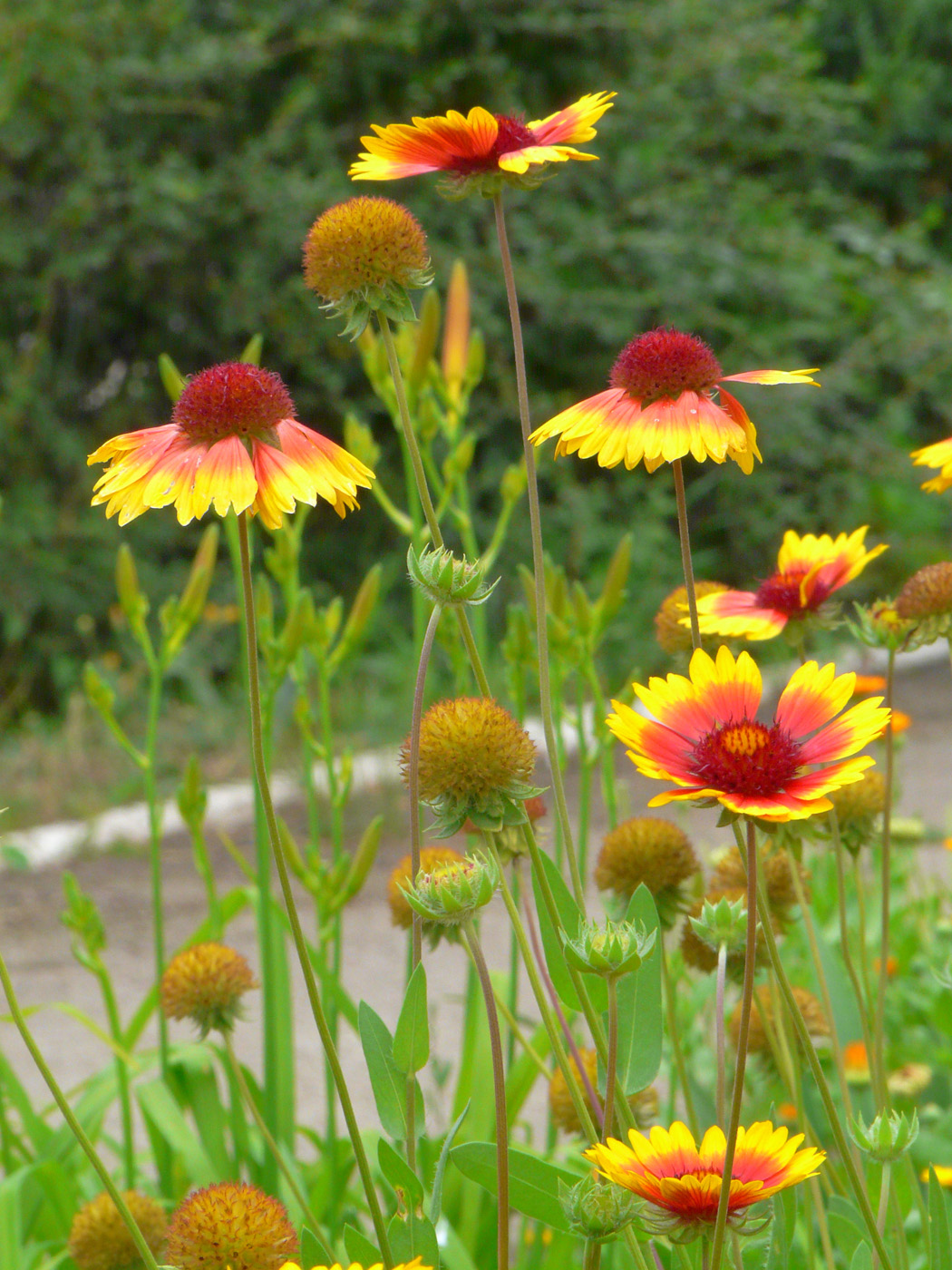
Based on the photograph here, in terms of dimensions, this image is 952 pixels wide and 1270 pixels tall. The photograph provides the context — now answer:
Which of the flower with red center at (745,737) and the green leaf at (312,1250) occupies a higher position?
the flower with red center at (745,737)

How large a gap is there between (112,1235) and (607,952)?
662mm

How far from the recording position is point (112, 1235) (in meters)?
1.14

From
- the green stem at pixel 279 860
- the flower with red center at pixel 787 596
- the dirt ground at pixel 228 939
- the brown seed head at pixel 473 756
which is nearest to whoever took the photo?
the green stem at pixel 279 860

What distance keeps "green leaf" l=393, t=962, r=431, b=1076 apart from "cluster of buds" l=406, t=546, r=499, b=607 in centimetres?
22

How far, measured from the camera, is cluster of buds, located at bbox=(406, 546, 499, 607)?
0.82 meters

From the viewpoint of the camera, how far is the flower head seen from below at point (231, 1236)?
77cm

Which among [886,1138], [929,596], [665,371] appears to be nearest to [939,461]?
[929,596]

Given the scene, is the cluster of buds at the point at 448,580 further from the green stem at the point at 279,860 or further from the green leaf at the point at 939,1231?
the green leaf at the point at 939,1231

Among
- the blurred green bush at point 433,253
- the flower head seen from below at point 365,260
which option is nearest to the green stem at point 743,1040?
the flower head seen from below at point 365,260

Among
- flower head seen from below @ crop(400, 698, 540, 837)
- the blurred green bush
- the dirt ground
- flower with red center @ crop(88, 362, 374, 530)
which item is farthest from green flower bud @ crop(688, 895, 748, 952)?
the blurred green bush

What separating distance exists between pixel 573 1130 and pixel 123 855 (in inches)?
123

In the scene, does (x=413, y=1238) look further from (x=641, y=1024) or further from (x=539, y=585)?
(x=539, y=585)

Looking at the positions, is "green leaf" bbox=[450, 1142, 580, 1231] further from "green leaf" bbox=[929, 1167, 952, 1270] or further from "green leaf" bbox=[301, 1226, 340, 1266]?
"green leaf" bbox=[929, 1167, 952, 1270]

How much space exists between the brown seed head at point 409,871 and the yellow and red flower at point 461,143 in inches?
18.9
